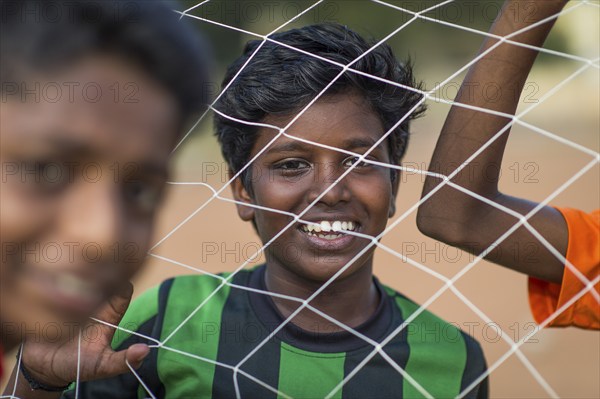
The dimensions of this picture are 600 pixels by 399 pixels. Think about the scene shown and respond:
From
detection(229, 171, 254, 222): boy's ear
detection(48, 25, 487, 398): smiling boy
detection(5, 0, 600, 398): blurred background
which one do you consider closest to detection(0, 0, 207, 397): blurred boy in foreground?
detection(5, 0, 600, 398): blurred background

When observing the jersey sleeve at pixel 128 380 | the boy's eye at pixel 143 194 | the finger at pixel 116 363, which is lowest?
the jersey sleeve at pixel 128 380

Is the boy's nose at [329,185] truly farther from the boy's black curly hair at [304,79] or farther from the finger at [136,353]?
the finger at [136,353]

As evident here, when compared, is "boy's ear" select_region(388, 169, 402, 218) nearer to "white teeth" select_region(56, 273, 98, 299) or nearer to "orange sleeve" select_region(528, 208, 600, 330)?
"orange sleeve" select_region(528, 208, 600, 330)

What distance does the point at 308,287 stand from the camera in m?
1.30

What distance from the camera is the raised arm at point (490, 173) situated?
1.10m

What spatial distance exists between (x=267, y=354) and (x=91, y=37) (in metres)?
0.75

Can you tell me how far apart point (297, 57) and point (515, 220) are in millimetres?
432

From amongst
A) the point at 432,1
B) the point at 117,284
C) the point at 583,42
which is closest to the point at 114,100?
the point at 117,284

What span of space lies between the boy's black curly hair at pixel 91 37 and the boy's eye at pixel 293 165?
1.88 ft

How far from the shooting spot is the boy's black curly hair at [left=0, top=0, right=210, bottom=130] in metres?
0.62

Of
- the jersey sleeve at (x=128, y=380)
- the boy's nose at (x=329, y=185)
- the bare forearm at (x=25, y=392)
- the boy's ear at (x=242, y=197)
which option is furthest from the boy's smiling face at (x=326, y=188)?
the bare forearm at (x=25, y=392)

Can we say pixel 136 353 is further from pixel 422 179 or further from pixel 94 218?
pixel 422 179

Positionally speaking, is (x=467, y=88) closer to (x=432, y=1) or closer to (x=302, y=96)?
(x=302, y=96)

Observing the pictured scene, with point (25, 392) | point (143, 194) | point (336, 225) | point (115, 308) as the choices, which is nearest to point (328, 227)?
point (336, 225)
